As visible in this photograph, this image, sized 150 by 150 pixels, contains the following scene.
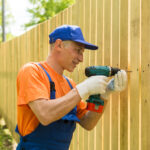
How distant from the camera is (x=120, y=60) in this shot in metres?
2.28

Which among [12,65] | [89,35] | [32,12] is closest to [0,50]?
[12,65]

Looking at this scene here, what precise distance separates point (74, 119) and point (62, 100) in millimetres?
384

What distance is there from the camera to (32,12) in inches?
722

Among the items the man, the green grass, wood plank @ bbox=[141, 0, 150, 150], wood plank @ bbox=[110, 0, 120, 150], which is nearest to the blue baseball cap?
the man

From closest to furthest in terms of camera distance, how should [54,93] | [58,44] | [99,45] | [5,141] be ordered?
[54,93] < [58,44] < [99,45] < [5,141]

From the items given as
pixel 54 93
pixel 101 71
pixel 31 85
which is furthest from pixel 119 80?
pixel 31 85

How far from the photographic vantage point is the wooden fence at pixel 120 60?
1.99 meters

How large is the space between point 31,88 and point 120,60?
91 cm

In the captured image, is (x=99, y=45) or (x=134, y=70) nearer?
(x=134, y=70)

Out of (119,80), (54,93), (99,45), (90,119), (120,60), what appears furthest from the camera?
(99,45)

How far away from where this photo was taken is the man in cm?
184

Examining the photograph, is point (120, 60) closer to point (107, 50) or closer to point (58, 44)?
point (107, 50)

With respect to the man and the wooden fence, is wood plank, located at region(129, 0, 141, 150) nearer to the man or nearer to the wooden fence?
the wooden fence

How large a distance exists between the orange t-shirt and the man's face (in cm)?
13
